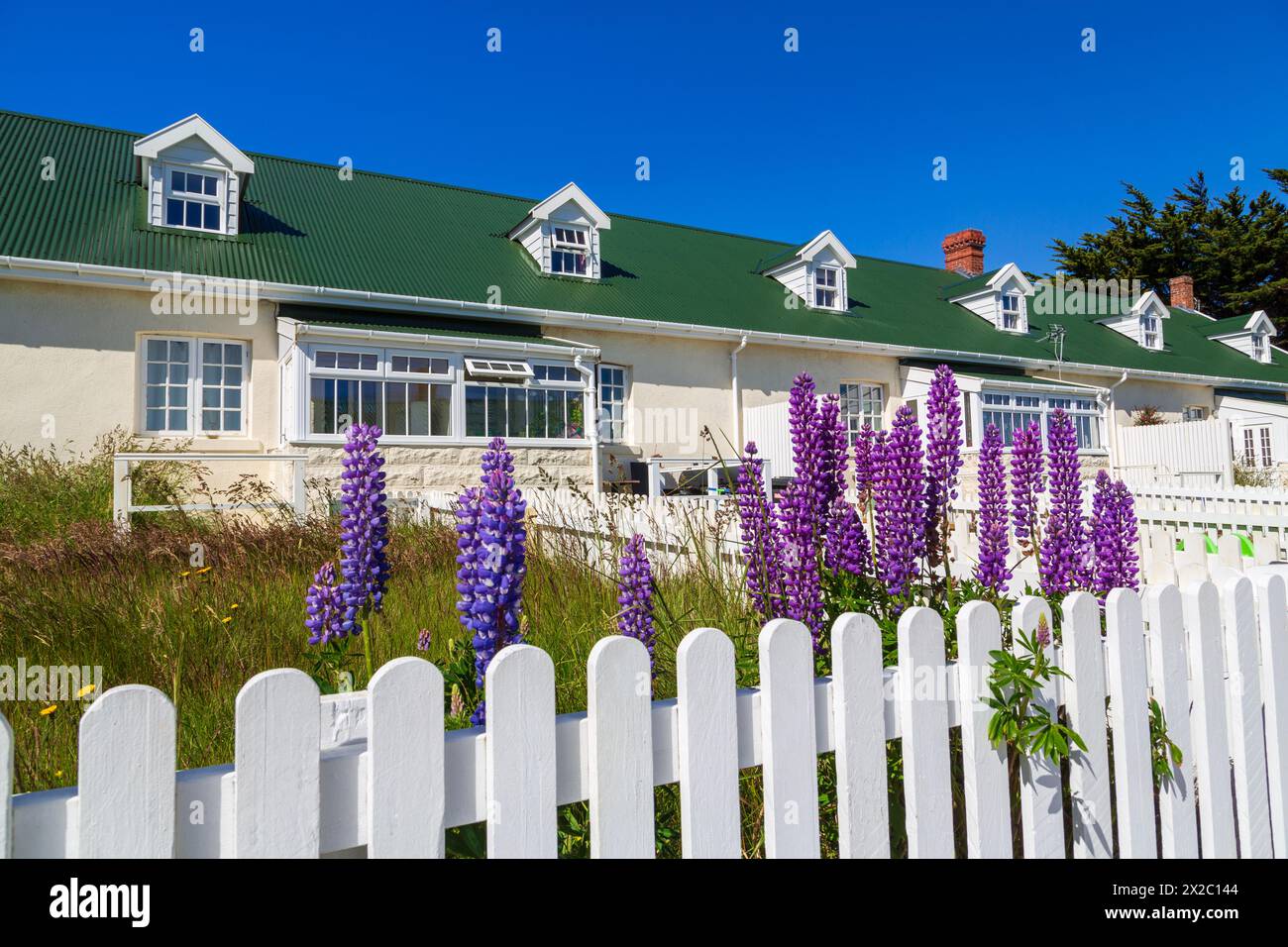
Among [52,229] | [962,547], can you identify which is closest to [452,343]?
[52,229]

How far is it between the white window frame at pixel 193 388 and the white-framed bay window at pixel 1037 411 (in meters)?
14.7

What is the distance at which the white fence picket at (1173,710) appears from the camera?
2211 mm

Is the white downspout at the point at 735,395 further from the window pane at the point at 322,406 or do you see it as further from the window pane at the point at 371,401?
the window pane at the point at 322,406

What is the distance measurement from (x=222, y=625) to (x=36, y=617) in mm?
989

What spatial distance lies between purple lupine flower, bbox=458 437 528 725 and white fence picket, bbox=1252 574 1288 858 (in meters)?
2.35

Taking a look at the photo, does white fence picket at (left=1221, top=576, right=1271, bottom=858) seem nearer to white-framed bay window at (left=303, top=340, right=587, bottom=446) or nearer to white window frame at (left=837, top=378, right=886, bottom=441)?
white-framed bay window at (left=303, top=340, right=587, bottom=446)

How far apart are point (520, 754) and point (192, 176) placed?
572 inches

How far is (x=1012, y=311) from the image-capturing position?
72.0ft

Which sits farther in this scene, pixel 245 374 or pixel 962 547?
pixel 245 374

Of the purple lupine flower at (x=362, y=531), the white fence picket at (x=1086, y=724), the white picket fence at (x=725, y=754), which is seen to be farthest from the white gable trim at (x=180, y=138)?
the white fence picket at (x=1086, y=724)

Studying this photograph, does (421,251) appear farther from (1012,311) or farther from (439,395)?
(1012,311)

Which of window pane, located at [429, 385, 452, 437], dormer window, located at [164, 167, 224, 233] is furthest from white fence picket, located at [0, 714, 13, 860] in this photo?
dormer window, located at [164, 167, 224, 233]

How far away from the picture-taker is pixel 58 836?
117 cm

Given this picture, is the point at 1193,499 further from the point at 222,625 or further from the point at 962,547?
the point at 222,625
